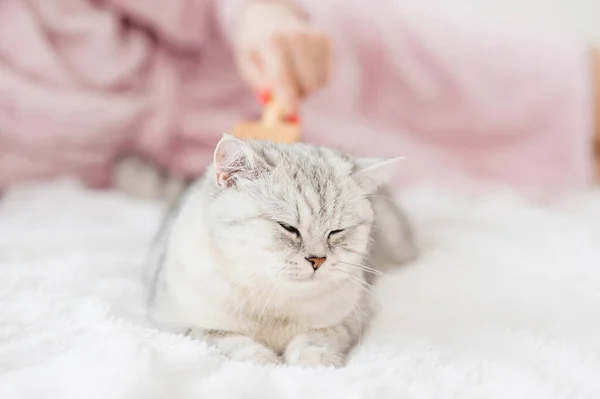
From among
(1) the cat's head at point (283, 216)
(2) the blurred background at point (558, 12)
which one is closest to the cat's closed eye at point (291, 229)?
(1) the cat's head at point (283, 216)

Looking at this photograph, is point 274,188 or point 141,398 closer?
point 141,398

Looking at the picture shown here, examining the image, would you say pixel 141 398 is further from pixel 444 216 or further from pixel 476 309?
pixel 444 216

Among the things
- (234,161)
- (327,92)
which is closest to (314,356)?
(234,161)

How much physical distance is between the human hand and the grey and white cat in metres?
0.37

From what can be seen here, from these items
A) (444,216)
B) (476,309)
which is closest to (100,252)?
(476,309)

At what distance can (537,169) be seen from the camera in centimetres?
195

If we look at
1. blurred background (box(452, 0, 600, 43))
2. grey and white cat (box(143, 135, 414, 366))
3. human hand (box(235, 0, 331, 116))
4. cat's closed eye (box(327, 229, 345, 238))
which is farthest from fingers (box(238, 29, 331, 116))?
blurred background (box(452, 0, 600, 43))

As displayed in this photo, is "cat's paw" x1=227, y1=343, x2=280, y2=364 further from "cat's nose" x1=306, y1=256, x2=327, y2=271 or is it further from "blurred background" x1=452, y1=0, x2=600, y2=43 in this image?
"blurred background" x1=452, y1=0, x2=600, y2=43

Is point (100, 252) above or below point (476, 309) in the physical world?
below

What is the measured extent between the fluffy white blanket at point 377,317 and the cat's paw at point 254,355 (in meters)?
0.06

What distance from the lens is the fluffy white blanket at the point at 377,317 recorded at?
716 mm

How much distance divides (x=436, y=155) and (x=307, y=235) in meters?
1.19

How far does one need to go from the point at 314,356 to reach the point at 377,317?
22 cm

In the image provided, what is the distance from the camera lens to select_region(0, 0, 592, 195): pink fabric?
1.58 meters
